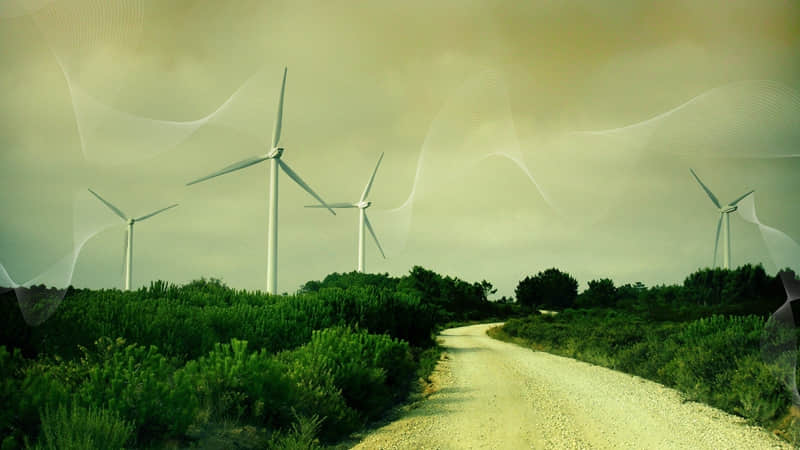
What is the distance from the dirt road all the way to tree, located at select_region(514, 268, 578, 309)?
86.4 meters

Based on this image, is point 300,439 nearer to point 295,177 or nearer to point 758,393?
point 758,393

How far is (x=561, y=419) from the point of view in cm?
1165

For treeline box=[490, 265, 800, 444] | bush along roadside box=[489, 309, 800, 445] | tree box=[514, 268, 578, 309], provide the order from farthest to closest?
tree box=[514, 268, 578, 309], treeline box=[490, 265, 800, 444], bush along roadside box=[489, 309, 800, 445]

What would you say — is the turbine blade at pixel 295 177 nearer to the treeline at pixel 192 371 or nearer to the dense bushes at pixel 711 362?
the treeline at pixel 192 371

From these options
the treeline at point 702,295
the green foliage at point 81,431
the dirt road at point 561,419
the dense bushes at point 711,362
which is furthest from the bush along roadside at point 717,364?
the treeline at point 702,295

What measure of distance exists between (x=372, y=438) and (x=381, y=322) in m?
14.3

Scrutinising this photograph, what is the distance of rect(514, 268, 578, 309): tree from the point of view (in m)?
101

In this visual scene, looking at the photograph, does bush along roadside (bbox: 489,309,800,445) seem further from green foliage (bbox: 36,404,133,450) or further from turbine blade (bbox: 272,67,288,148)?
turbine blade (bbox: 272,67,288,148)

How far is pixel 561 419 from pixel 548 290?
94.0 metres

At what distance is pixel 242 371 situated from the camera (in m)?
9.89

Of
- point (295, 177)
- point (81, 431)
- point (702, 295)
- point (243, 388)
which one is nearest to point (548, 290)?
point (702, 295)

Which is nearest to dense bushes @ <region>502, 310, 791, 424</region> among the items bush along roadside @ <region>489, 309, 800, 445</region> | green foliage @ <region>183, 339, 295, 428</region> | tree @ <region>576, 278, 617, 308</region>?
bush along roadside @ <region>489, 309, 800, 445</region>

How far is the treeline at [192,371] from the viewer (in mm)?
7613

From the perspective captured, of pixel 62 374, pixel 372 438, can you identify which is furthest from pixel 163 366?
pixel 372 438
